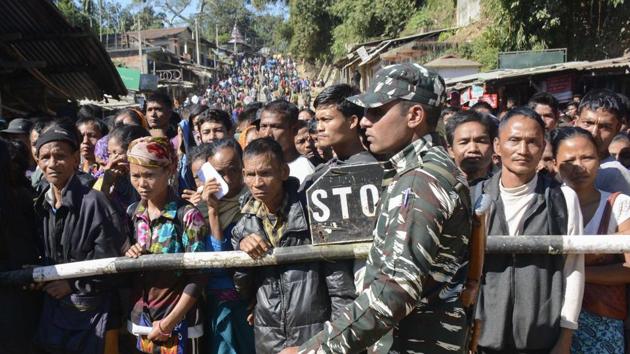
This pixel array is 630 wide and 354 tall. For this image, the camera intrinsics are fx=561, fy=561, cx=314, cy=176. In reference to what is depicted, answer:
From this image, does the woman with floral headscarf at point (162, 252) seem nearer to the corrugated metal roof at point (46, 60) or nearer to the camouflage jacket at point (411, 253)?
the camouflage jacket at point (411, 253)

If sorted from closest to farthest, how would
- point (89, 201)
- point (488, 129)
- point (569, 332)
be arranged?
point (569, 332) < point (89, 201) < point (488, 129)

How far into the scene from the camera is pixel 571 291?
107 inches

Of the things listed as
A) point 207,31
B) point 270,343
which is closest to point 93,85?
point 270,343

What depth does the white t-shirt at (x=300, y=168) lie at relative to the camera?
162 inches

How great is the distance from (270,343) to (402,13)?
28.7 meters

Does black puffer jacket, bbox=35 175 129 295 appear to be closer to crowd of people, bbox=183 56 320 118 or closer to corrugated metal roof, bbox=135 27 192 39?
crowd of people, bbox=183 56 320 118

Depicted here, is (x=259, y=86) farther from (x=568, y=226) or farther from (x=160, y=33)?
(x=568, y=226)

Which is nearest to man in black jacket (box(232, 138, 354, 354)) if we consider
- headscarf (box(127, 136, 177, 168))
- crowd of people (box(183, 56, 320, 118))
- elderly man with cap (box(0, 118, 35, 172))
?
headscarf (box(127, 136, 177, 168))

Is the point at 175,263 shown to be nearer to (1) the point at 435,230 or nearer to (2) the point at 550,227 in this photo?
(1) the point at 435,230

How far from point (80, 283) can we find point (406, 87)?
222cm

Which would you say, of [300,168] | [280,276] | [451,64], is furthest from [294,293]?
[451,64]

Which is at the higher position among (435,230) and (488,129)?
(488,129)

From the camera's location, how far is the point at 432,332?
6.70ft

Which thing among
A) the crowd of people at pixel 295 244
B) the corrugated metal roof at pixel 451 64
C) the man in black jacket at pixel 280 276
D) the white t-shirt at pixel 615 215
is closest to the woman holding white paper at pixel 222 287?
the crowd of people at pixel 295 244
